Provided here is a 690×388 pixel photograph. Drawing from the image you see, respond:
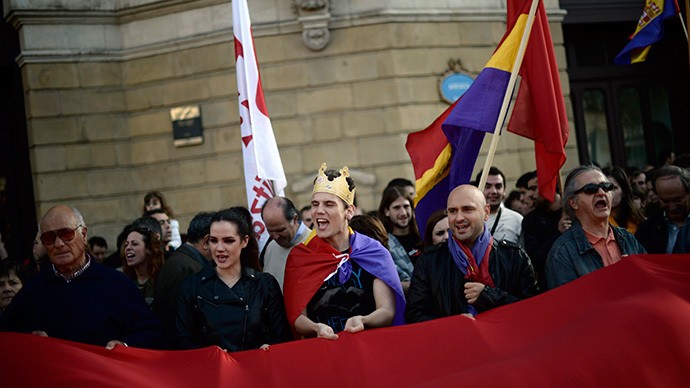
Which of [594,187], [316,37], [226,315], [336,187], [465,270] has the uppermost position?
[316,37]

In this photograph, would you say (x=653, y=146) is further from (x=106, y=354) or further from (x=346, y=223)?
(x=106, y=354)

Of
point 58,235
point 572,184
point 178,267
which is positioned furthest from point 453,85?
point 58,235

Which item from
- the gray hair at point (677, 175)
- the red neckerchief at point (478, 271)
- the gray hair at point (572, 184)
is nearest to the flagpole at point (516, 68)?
the gray hair at point (572, 184)

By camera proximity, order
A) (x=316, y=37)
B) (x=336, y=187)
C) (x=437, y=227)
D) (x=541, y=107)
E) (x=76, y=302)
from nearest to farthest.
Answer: (x=76, y=302) → (x=336, y=187) → (x=541, y=107) → (x=437, y=227) → (x=316, y=37)

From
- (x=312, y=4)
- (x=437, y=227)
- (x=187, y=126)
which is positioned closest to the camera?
(x=437, y=227)

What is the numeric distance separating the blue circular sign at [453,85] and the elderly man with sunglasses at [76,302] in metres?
8.33

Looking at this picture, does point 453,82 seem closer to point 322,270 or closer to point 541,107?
point 541,107

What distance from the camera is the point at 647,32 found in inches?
463

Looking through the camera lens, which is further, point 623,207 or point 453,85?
point 453,85

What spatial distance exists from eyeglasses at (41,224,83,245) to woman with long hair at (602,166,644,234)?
14.6ft

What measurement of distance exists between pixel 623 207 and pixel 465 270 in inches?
113

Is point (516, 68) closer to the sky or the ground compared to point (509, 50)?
closer to the ground

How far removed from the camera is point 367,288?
21.1 feet

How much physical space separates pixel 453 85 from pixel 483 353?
868 centimetres
